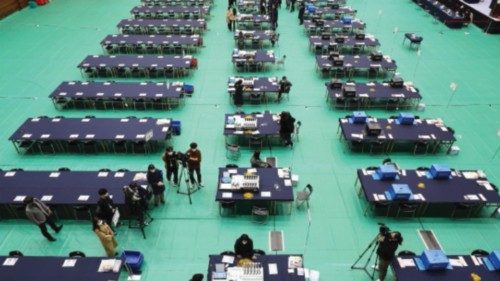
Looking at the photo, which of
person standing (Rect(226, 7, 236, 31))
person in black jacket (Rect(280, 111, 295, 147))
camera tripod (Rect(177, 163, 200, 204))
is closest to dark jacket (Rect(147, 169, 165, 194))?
camera tripod (Rect(177, 163, 200, 204))

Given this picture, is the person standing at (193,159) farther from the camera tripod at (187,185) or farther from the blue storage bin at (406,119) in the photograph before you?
the blue storage bin at (406,119)

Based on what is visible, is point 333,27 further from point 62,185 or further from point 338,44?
point 62,185

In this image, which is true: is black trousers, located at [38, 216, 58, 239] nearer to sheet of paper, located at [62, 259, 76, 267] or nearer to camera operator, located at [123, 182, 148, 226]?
sheet of paper, located at [62, 259, 76, 267]

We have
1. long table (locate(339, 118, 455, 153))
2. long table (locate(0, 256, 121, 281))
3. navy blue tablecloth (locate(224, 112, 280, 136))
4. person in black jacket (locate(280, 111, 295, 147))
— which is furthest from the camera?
navy blue tablecloth (locate(224, 112, 280, 136))

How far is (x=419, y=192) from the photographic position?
12156 mm

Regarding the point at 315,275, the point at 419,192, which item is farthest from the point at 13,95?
the point at 419,192

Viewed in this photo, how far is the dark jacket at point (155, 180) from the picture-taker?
1162 centimetres

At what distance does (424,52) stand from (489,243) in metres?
16.4

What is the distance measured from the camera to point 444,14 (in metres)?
29.3

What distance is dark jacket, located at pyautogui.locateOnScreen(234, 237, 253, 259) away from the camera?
30.9 feet

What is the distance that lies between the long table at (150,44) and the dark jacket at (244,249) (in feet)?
54.1

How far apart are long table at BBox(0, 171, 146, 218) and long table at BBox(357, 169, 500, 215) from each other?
25.2ft

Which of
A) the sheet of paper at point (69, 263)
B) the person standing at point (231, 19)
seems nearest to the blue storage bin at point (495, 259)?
the sheet of paper at point (69, 263)

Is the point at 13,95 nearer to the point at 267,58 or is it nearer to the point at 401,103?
the point at 267,58
